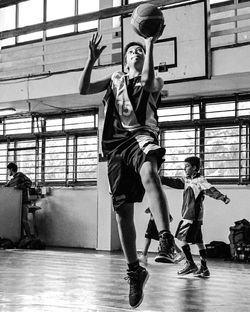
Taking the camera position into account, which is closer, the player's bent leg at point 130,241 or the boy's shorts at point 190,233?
the player's bent leg at point 130,241

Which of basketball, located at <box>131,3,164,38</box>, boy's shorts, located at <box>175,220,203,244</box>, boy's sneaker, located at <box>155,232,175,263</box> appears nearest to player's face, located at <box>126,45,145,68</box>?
basketball, located at <box>131,3,164,38</box>

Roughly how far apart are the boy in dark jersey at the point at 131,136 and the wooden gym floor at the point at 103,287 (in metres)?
1.19

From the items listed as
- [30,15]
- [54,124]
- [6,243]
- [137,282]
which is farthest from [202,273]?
[30,15]

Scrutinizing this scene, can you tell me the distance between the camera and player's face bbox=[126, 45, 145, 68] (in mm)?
3498

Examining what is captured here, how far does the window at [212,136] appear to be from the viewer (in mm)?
9203

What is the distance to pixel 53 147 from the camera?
1132 cm

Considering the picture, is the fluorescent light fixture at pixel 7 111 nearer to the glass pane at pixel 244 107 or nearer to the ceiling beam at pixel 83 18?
the ceiling beam at pixel 83 18

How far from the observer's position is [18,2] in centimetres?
1138

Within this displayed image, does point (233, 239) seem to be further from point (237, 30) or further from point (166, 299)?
point (166, 299)

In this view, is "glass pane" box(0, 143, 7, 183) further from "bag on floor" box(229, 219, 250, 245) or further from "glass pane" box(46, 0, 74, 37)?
"bag on floor" box(229, 219, 250, 245)

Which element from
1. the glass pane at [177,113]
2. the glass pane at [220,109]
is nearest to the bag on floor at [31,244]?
the glass pane at [177,113]

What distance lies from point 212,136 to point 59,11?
12.8 feet

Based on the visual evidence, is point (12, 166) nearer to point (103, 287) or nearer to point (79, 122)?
point (79, 122)

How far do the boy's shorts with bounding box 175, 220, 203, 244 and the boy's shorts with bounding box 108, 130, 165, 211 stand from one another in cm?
345
